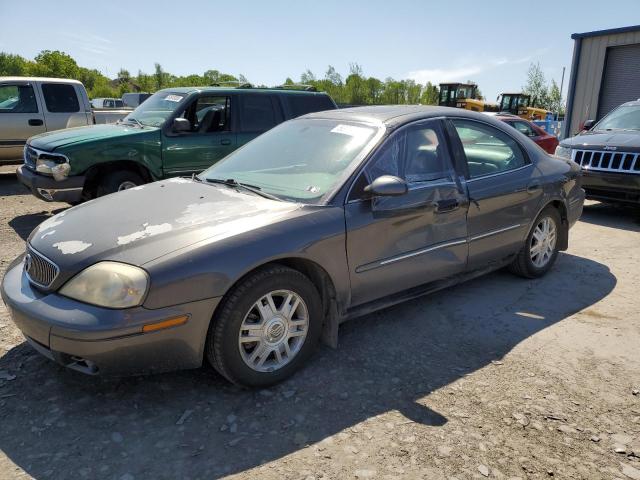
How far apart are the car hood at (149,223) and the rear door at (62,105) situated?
7.63 metres

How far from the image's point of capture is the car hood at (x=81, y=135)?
638cm

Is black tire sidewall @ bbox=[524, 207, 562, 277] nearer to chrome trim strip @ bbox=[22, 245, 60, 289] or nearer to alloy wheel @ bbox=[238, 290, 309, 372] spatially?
alloy wheel @ bbox=[238, 290, 309, 372]

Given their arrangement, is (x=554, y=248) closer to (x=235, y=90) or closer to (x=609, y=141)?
(x=609, y=141)

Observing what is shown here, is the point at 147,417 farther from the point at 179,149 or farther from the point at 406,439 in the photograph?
the point at 179,149

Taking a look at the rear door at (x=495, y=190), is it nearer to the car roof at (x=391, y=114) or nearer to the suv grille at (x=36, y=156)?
the car roof at (x=391, y=114)

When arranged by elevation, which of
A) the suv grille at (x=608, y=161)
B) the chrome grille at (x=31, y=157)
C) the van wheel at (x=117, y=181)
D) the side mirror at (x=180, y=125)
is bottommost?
the van wheel at (x=117, y=181)

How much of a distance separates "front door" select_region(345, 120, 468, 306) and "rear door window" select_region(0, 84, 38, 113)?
8761 mm

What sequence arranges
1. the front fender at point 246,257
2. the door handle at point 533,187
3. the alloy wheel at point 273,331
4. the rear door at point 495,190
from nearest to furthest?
the front fender at point 246,257 < the alloy wheel at point 273,331 < the rear door at point 495,190 < the door handle at point 533,187

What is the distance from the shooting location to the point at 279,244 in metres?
2.84

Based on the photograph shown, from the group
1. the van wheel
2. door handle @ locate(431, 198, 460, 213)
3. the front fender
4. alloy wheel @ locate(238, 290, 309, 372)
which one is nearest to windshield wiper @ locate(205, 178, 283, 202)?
the front fender

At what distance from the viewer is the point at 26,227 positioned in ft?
21.0

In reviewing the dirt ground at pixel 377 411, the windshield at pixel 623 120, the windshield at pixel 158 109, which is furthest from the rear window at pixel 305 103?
the dirt ground at pixel 377 411

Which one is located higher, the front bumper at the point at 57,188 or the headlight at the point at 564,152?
the headlight at the point at 564,152

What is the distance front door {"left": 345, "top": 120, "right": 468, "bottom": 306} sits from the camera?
3.25 m
